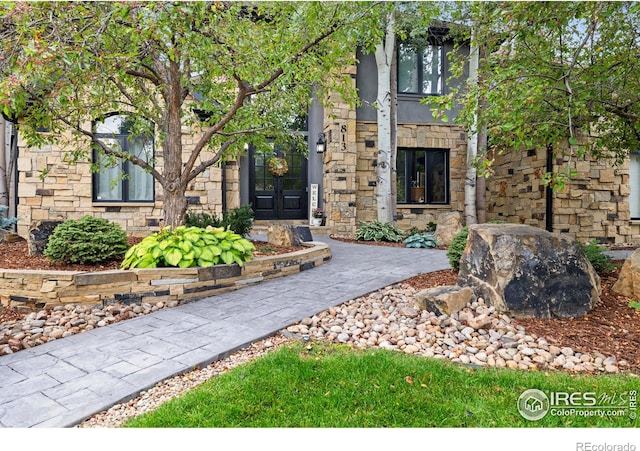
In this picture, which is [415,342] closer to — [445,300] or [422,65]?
[445,300]

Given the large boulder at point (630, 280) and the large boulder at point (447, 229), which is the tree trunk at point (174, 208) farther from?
the large boulder at point (447, 229)

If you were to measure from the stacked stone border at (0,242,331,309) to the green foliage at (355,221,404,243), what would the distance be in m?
4.62

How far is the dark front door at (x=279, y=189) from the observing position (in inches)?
379

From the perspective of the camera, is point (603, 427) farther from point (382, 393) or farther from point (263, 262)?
point (263, 262)

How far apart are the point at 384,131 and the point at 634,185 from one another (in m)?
6.19

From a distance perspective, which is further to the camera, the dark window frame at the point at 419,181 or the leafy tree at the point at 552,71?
the dark window frame at the point at 419,181

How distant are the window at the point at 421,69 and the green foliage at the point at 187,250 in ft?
24.2

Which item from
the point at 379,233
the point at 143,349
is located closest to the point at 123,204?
the point at 379,233

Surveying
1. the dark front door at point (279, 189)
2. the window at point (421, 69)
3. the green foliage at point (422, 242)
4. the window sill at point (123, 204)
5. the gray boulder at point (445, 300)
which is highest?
the window at point (421, 69)

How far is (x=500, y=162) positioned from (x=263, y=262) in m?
8.11

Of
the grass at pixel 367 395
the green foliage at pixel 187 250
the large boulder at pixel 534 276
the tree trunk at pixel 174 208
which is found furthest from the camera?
the tree trunk at pixel 174 208

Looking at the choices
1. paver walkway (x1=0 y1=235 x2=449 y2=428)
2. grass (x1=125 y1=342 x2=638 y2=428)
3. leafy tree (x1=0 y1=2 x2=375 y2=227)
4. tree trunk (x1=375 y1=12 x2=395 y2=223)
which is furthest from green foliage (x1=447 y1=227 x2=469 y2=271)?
tree trunk (x1=375 y1=12 x2=395 y2=223)

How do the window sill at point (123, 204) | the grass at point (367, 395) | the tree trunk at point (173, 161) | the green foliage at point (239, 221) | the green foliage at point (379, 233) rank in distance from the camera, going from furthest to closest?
the green foliage at point (379, 233) < the window sill at point (123, 204) < the green foliage at point (239, 221) < the tree trunk at point (173, 161) < the grass at point (367, 395)

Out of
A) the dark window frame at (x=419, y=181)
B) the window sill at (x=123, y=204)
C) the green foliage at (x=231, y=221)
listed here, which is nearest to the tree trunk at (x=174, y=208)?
the green foliage at (x=231, y=221)
